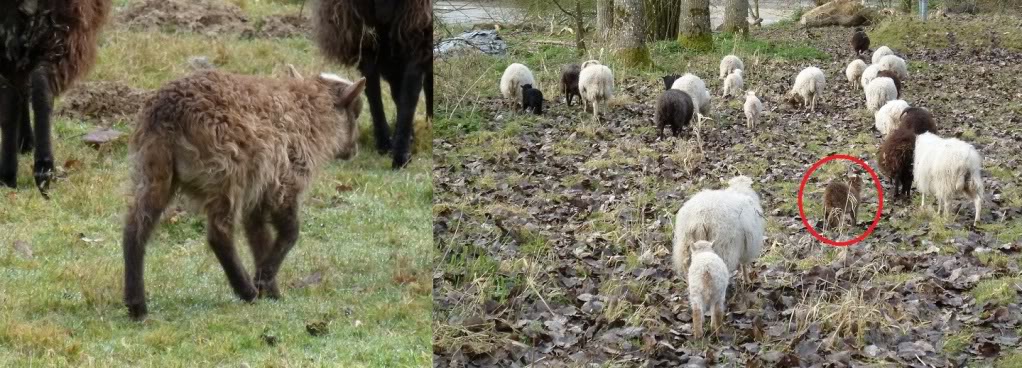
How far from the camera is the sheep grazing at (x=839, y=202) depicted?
4399 millimetres

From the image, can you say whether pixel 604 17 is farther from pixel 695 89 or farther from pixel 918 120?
pixel 918 120

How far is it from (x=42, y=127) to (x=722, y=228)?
325 centimetres

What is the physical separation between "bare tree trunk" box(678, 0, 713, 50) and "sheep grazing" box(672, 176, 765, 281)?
1036mm

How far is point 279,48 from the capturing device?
10367 mm

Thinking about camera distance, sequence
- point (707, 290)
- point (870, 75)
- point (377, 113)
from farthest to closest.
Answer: point (377, 113)
point (870, 75)
point (707, 290)

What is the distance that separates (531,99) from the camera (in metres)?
5.17

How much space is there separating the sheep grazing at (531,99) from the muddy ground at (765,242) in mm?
76

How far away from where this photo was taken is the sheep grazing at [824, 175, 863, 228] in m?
4.40

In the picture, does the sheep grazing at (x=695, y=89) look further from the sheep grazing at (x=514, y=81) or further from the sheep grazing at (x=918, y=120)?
the sheep grazing at (x=918, y=120)

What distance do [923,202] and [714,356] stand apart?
1.12 m

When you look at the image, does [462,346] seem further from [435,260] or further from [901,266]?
[901,266]

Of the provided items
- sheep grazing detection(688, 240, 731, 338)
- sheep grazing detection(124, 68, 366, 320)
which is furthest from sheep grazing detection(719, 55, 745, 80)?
sheep grazing detection(124, 68, 366, 320)

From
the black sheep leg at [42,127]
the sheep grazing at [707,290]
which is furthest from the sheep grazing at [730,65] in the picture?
the black sheep leg at [42,127]

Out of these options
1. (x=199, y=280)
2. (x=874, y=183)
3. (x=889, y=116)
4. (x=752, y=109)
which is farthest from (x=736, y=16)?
(x=199, y=280)
